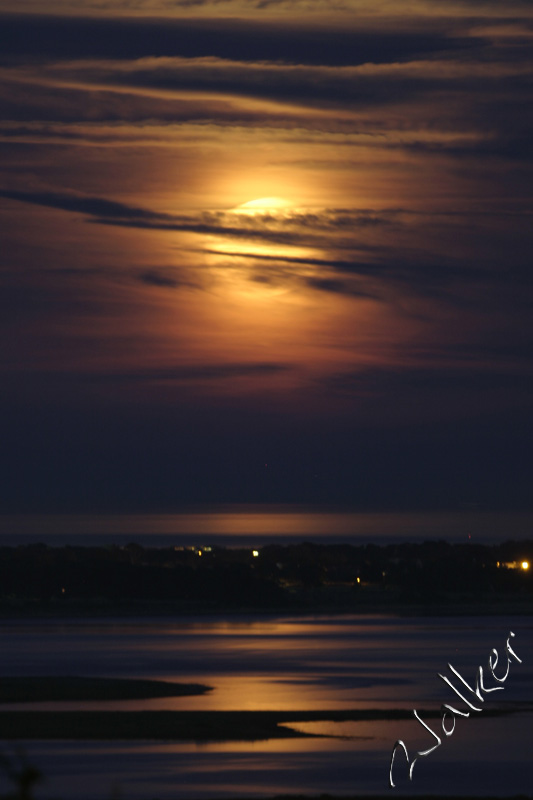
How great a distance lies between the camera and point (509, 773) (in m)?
32.5

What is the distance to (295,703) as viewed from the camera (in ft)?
162

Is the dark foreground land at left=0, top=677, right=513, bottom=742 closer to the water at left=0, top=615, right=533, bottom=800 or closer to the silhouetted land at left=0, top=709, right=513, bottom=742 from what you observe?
the silhouetted land at left=0, top=709, right=513, bottom=742

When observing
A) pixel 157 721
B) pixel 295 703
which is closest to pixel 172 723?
pixel 157 721

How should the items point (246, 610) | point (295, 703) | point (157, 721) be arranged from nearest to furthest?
point (157, 721), point (295, 703), point (246, 610)

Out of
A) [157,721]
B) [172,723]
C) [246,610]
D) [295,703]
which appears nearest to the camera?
[172,723]

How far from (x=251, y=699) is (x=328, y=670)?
15.9 metres

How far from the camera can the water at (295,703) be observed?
31.2 meters

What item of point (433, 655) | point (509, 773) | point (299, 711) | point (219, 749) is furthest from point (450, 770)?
point (433, 655)

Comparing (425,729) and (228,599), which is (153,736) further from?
(228,599)

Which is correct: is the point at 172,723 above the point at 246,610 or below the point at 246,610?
below

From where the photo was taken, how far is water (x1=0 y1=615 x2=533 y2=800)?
31.2m

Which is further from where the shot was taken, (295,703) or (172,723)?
(295,703)

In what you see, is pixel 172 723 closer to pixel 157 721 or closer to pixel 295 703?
pixel 157 721

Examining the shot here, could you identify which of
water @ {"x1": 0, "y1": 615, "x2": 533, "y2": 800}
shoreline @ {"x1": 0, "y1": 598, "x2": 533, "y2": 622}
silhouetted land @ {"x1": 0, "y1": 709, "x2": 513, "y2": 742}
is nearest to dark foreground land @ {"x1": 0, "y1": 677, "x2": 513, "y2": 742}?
silhouetted land @ {"x1": 0, "y1": 709, "x2": 513, "y2": 742}
